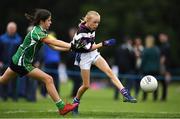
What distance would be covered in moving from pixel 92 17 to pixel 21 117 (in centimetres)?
259

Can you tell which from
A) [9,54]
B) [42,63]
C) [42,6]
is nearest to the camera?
[9,54]

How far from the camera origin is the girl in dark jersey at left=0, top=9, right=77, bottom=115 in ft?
47.3

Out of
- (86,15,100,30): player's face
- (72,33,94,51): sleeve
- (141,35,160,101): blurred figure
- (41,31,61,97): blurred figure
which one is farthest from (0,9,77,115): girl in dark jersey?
(141,35,160,101): blurred figure

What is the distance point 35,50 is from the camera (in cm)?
1472

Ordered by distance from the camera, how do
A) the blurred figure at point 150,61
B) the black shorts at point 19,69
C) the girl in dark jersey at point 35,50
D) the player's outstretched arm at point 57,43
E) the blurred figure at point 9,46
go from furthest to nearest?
1. the blurred figure at point 150,61
2. the blurred figure at point 9,46
3. the black shorts at point 19,69
4. the girl in dark jersey at point 35,50
5. the player's outstretched arm at point 57,43

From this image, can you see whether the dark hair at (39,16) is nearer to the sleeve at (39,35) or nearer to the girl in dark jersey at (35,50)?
the girl in dark jersey at (35,50)

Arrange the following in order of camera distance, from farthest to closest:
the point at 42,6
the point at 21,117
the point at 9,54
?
the point at 42,6
the point at 9,54
the point at 21,117

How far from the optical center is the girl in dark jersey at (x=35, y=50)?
47.3 feet

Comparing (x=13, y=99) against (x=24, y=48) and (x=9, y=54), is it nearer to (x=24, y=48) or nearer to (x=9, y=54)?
(x=9, y=54)

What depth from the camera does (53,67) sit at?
24859mm

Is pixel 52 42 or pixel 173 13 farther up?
pixel 173 13

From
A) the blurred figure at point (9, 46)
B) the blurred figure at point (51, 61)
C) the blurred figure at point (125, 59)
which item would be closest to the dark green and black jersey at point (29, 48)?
the blurred figure at point (9, 46)

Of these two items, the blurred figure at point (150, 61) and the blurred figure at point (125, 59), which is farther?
the blurred figure at point (125, 59)

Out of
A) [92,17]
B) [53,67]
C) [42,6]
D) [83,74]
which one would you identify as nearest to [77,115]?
[83,74]
